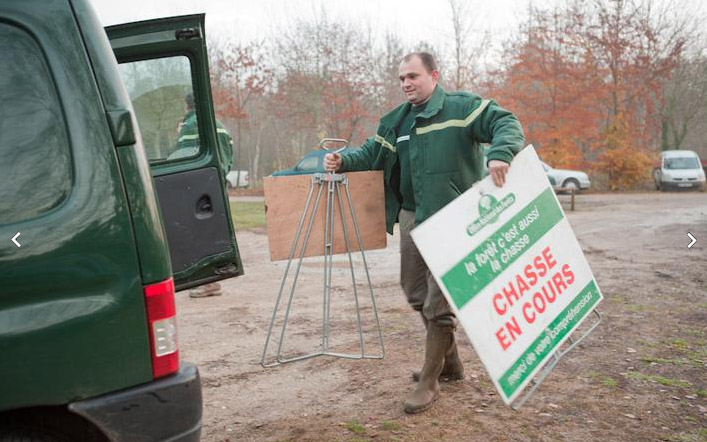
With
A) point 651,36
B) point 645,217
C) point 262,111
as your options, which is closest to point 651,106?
point 651,36

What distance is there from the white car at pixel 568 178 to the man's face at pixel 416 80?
870 inches

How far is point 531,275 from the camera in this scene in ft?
11.2

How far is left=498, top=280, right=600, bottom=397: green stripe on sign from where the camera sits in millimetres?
3211

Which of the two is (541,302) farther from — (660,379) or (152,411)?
(152,411)

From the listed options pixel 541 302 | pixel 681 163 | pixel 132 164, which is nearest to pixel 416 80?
pixel 541 302

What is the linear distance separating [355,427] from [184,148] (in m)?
1.85

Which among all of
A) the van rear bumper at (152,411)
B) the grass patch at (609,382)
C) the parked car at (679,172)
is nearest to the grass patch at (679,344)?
the grass patch at (609,382)

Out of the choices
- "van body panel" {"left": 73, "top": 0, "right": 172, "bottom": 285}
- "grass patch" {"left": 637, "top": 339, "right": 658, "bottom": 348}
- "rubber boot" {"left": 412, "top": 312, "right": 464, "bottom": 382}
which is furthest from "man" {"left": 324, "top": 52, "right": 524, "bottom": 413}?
"van body panel" {"left": 73, "top": 0, "right": 172, "bottom": 285}

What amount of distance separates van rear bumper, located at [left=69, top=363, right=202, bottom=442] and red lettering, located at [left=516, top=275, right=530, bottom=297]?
1.64m

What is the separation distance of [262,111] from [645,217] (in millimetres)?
21154

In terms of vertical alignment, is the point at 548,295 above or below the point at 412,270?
above

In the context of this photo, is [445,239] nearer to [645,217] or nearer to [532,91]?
[645,217]

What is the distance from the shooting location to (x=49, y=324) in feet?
7.14

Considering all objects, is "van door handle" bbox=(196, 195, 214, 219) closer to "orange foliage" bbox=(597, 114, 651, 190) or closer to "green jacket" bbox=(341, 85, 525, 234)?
"green jacket" bbox=(341, 85, 525, 234)
